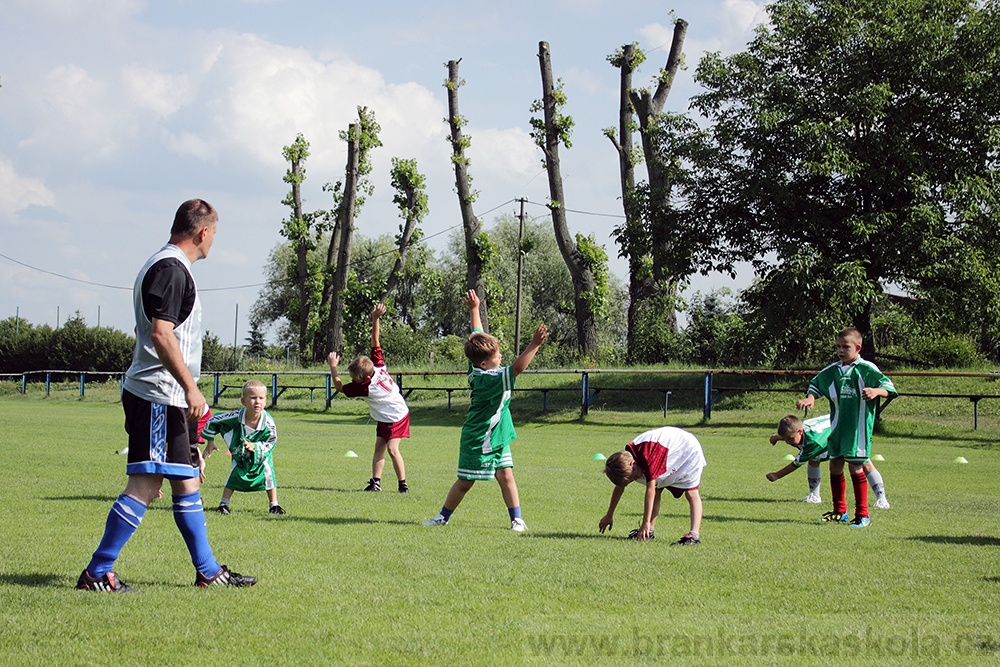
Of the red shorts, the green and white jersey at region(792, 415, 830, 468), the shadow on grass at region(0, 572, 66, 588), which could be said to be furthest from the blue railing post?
the shadow on grass at region(0, 572, 66, 588)

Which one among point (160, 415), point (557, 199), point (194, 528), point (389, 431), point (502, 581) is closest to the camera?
point (160, 415)

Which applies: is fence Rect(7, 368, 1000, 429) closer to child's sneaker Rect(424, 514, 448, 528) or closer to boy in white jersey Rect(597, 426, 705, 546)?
boy in white jersey Rect(597, 426, 705, 546)

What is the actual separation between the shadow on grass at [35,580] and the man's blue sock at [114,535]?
0.92 feet

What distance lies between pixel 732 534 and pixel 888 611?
2.63 m

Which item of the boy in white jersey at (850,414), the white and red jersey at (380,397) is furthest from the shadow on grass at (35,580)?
the boy in white jersey at (850,414)

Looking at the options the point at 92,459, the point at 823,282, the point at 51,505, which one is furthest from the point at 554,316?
the point at 51,505

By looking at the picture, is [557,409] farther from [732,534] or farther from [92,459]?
[732,534]

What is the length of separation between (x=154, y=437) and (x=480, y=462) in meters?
3.12

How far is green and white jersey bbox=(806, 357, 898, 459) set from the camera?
28.7ft

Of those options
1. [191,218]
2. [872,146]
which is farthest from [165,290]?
[872,146]

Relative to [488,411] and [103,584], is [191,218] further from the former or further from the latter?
[488,411]

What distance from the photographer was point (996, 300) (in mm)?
22844

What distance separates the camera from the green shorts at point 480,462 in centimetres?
761

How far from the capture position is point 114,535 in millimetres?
5031
